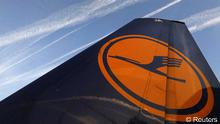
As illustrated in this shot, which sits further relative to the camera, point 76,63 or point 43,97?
point 76,63

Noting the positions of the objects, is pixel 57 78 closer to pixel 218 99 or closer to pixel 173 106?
pixel 173 106

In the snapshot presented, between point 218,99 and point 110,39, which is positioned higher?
point 110,39

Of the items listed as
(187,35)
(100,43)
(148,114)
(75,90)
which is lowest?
(148,114)

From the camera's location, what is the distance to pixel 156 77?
6.68 metres

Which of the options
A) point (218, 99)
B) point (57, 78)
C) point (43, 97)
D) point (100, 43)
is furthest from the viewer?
point (100, 43)

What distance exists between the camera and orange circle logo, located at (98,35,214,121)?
6.26 metres

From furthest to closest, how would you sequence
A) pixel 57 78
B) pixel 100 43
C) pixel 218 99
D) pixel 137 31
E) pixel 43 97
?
pixel 137 31 < pixel 100 43 < pixel 218 99 < pixel 57 78 < pixel 43 97

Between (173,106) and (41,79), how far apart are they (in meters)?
2.46

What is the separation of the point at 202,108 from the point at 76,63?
252 cm

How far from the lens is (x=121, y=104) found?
6055 mm

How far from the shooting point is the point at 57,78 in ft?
20.5

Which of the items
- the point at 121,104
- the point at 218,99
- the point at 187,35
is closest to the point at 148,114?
the point at 121,104

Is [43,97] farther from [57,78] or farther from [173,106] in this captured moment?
[173,106]

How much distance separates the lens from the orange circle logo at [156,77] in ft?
20.5
